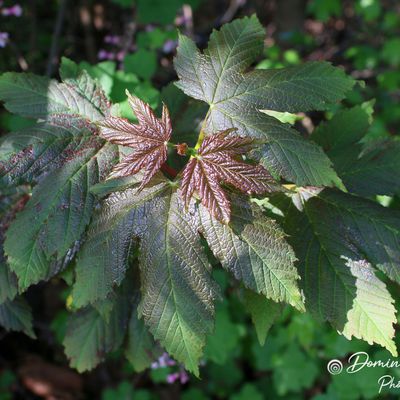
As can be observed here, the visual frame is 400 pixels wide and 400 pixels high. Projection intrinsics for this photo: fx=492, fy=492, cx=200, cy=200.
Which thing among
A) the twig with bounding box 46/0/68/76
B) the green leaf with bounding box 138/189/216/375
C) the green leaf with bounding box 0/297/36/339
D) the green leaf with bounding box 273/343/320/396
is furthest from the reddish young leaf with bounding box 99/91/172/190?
the green leaf with bounding box 273/343/320/396

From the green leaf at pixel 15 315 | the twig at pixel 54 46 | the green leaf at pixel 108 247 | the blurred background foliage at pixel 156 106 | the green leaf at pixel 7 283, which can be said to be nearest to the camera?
the green leaf at pixel 108 247

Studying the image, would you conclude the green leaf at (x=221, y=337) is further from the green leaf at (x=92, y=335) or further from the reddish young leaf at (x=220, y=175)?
the reddish young leaf at (x=220, y=175)

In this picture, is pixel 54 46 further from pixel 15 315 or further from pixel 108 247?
pixel 108 247

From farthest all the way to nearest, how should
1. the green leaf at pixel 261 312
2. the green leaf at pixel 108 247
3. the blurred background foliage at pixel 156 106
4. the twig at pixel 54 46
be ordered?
1. the twig at pixel 54 46
2. the blurred background foliage at pixel 156 106
3. the green leaf at pixel 261 312
4. the green leaf at pixel 108 247

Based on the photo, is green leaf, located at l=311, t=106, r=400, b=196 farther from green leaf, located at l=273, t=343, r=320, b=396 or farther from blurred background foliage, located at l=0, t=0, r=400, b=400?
green leaf, located at l=273, t=343, r=320, b=396

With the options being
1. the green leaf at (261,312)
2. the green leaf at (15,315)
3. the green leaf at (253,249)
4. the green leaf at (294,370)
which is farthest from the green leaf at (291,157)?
the green leaf at (294,370)

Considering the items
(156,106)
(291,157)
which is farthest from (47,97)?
(291,157)
